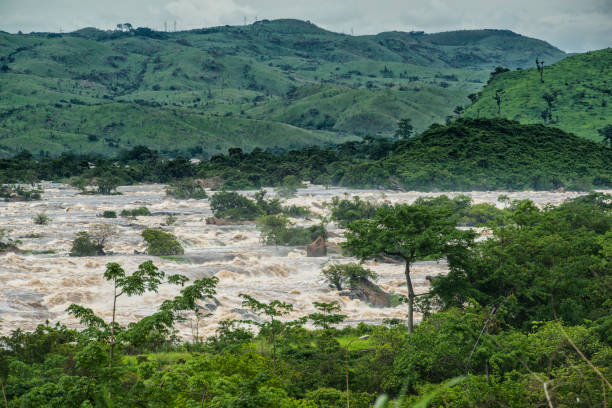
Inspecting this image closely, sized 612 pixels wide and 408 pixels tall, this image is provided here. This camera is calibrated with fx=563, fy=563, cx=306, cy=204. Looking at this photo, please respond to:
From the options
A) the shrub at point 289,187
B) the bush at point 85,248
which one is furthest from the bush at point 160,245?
the shrub at point 289,187

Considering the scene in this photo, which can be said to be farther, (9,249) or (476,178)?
(476,178)

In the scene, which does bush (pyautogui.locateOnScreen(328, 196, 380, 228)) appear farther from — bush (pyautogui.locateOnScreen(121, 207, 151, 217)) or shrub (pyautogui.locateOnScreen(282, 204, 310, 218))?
bush (pyautogui.locateOnScreen(121, 207, 151, 217))

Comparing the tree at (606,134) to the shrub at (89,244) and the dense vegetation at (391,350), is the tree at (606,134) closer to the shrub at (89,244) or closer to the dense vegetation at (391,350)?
the dense vegetation at (391,350)

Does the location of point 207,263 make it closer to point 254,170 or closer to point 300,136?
point 254,170

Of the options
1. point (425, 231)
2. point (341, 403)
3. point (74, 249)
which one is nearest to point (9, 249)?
point (74, 249)

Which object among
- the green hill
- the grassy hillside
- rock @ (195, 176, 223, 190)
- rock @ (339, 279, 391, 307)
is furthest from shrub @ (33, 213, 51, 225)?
A: the grassy hillside

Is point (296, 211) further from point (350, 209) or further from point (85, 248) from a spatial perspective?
point (85, 248)
